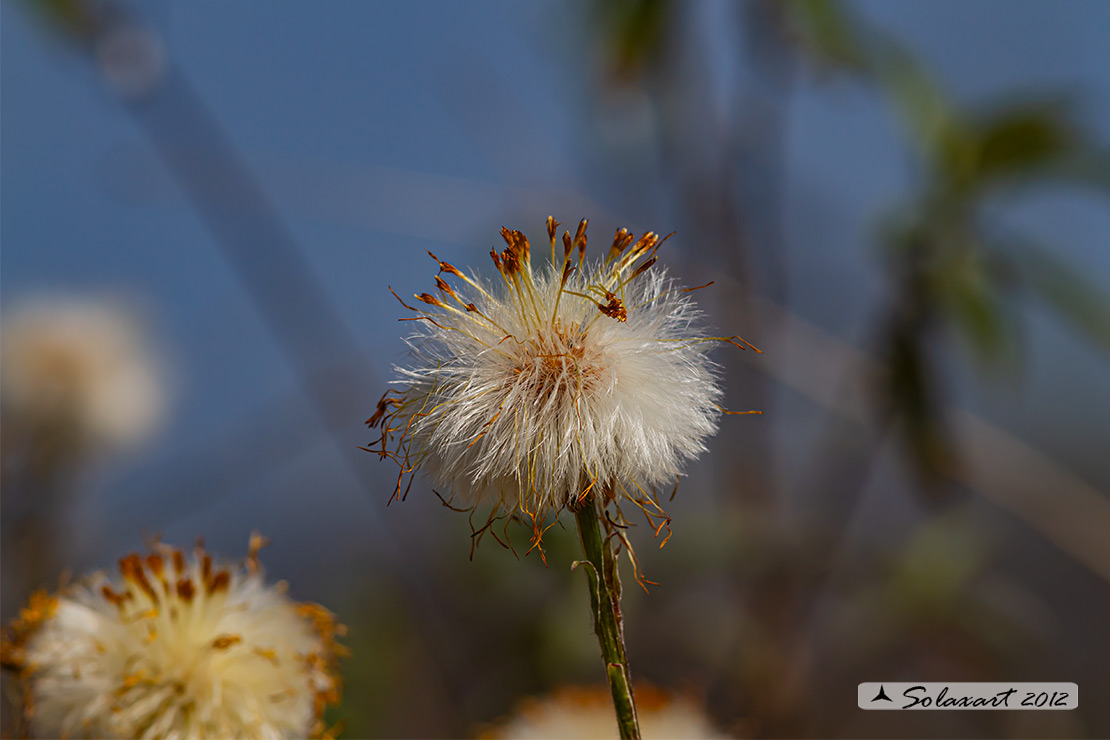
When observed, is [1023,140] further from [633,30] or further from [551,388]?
[551,388]

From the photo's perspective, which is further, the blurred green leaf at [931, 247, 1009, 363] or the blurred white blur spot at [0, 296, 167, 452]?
the blurred white blur spot at [0, 296, 167, 452]

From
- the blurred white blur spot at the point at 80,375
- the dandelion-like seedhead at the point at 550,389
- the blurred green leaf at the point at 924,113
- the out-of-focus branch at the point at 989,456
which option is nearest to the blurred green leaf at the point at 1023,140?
the blurred green leaf at the point at 924,113

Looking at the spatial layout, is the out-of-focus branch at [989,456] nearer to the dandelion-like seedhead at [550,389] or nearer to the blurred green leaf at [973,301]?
the blurred green leaf at [973,301]

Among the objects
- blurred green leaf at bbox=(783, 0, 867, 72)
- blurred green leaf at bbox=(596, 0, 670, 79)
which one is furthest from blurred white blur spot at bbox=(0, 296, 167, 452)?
blurred green leaf at bbox=(783, 0, 867, 72)

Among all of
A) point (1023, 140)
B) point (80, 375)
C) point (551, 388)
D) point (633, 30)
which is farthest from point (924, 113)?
point (80, 375)

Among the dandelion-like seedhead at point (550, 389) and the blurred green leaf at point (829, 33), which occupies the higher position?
the blurred green leaf at point (829, 33)

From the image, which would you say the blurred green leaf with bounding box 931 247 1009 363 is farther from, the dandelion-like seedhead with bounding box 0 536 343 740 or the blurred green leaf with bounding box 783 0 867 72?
the dandelion-like seedhead with bounding box 0 536 343 740
